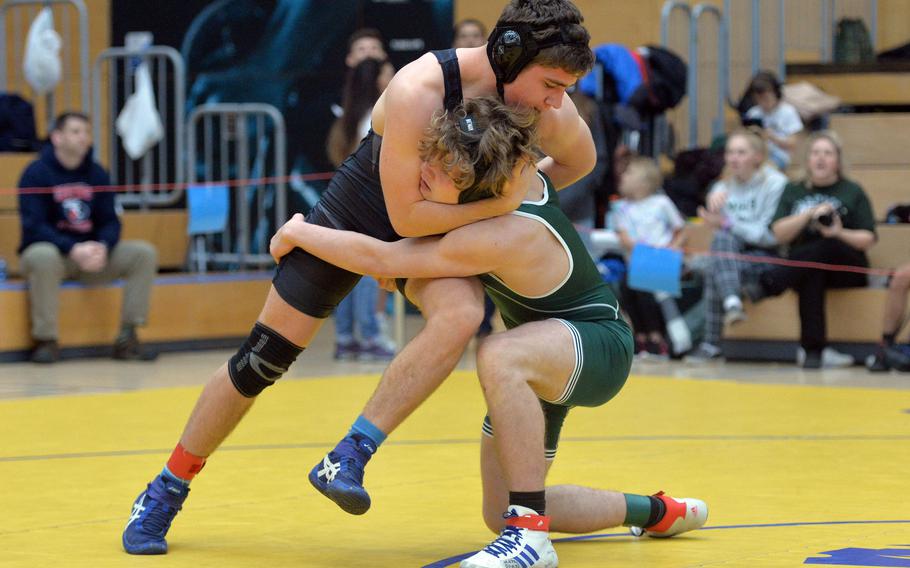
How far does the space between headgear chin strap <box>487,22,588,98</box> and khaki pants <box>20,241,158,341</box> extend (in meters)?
6.17

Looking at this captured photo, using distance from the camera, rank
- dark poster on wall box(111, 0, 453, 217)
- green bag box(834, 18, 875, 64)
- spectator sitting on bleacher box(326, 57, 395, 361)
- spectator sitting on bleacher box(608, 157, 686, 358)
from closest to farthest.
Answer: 1. spectator sitting on bleacher box(326, 57, 395, 361)
2. spectator sitting on bleacher box(608, 157, 686, 358)
3. green bag box(834, 18, 875, 64)
4. dark poster on wall box(111, 0, 453, 217)

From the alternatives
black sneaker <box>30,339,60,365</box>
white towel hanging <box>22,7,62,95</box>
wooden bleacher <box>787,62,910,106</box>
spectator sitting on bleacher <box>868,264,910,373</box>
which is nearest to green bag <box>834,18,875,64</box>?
wooden bleacher <box>787,62,910,106</box>

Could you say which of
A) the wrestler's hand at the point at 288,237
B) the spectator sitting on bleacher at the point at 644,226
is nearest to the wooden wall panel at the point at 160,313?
the spectator sitting on bleacher at the point at 644,226

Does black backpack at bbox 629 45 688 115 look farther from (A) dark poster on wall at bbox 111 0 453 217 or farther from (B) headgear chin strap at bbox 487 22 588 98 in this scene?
(B) headgear chin strap at bbox 487 22 588 98

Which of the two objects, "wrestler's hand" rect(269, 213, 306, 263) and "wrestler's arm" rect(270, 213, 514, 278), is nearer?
"wrestler's arm" rect(270, 213, 514, 278)

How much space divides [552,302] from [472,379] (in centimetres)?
462

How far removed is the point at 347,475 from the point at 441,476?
1.65 metres

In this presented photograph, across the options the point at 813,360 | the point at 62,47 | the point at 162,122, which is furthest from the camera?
the point at 62,47

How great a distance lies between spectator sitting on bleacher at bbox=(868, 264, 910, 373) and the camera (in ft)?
29.0

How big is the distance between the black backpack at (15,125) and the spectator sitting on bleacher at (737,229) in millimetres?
4690

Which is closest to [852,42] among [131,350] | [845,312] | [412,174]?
[845,312]

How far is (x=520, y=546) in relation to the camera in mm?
3678

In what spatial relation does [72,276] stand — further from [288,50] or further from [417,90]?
[417,90]

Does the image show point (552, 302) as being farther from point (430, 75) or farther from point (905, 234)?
point (905, 234)
